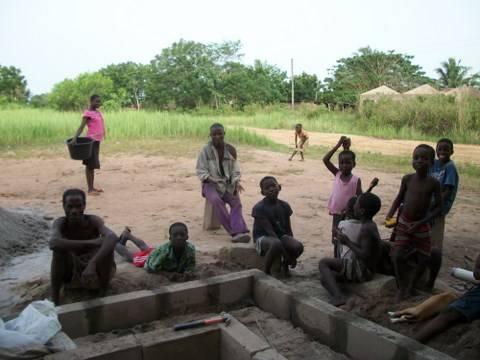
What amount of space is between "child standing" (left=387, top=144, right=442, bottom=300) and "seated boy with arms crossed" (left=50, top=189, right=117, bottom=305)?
2148 mm

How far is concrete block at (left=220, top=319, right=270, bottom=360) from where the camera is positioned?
9.10 feet

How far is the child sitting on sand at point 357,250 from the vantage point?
3729mm

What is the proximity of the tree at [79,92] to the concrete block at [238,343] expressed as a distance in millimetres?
31783

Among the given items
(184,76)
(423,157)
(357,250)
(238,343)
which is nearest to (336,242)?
(357,250)

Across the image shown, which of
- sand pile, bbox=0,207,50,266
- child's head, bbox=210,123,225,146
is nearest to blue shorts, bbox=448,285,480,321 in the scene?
child's head, bbox=210,123,225,146

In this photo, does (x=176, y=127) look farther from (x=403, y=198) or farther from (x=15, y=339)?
(x=15, y=339)

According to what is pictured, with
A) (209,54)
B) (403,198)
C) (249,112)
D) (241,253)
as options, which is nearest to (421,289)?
(403,198)

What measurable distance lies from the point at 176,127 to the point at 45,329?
1559 cm

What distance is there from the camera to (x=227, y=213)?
572cm

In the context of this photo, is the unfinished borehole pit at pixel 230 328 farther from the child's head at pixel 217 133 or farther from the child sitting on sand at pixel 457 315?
the child's head at pixel 217 133

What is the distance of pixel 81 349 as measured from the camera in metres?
2.72

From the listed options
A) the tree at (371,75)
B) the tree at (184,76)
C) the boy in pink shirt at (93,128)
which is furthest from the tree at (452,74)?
the boy in pink shirt at (93,128)

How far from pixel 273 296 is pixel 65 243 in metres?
1.50

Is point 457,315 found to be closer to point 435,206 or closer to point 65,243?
point 435,206
